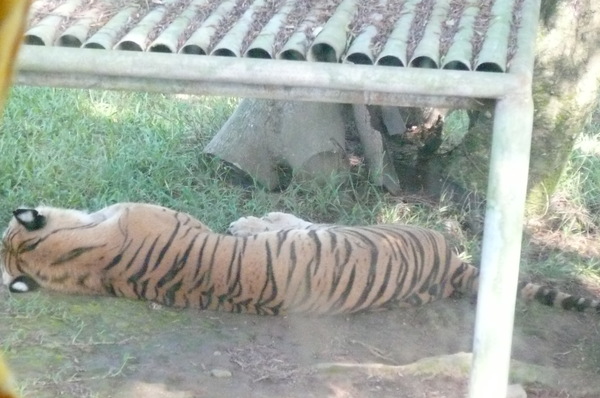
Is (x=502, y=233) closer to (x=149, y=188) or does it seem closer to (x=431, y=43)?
(x=431, y=43)

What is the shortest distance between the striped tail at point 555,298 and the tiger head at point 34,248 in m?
2.41

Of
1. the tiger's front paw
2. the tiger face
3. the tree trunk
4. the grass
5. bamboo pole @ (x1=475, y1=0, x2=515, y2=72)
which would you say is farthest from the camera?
the tree trunk

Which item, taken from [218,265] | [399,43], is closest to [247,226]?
[218,265]

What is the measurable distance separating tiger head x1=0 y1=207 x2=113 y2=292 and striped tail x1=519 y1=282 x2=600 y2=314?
95.1 inches

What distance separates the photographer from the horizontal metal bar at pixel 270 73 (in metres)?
2.51

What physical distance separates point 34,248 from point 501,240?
8.66 ft

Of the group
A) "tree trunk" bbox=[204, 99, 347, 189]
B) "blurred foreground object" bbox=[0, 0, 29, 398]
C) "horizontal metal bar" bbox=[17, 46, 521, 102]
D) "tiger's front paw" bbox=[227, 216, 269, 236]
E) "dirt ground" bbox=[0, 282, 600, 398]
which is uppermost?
"horizontal metal bar" bbox=[17, 46, 521, 102]

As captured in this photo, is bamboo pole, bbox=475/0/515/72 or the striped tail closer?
bamboo pole, bbox=475/0/515/72

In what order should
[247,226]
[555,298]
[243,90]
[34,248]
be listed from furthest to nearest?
[247,226], [555,298], [34,248], [243,90]

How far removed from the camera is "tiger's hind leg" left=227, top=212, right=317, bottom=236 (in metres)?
4.66

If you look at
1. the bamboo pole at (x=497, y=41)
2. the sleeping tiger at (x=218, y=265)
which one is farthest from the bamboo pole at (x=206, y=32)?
the sleeping tiger at (x=218, y=265)

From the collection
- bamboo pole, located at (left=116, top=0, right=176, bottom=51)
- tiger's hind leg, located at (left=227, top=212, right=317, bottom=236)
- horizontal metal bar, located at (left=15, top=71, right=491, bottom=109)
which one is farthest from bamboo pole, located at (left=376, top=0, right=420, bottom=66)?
tiger's hind leg, located at (left=227, top=212, right=317, bottom=236)

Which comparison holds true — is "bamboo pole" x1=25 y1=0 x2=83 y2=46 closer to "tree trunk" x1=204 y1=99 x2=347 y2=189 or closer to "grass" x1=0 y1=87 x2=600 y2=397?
"grass" x1=0 y1=87 x2=600 y2=397

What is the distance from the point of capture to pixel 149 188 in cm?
528
